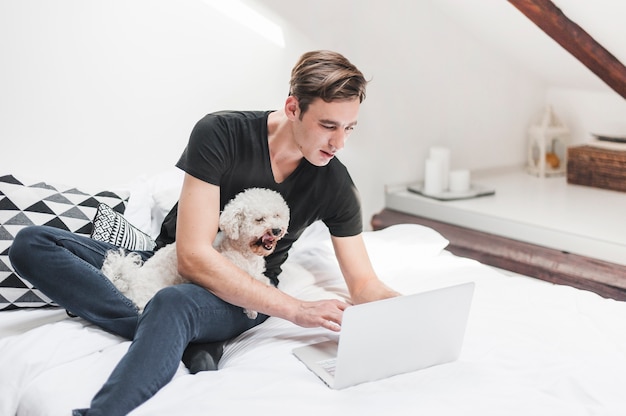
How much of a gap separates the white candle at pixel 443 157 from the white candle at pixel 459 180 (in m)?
0.04

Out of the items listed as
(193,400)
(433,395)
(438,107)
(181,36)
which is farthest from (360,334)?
(438,107)

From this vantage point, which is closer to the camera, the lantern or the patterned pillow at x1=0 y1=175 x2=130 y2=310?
the patterned pillow at x1=0 y1=175 x2=130 y2=310

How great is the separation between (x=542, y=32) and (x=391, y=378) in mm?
2097

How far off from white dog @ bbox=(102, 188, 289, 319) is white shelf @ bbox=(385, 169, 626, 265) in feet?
4.30

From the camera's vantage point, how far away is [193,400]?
58.0 inches

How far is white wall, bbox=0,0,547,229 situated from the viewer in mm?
2418

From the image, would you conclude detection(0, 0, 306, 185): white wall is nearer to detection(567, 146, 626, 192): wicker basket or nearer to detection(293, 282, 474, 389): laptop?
detection(293, 282, 474, 389): laptop

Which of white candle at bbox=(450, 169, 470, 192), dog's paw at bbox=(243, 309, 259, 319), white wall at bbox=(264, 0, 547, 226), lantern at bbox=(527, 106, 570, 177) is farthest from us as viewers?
lantern at bbox=(527, 106, 570, 177)

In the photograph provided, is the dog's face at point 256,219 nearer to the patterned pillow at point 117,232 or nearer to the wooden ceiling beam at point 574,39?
the patterned pillow at point 117,232

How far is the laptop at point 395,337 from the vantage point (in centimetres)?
151

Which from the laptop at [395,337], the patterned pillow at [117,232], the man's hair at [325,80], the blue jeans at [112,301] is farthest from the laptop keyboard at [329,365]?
the patterned pillow at [117,232]

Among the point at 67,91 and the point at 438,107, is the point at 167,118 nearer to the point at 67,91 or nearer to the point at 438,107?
the point at 67,91

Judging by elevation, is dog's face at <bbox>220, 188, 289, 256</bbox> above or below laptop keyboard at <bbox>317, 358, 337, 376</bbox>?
above

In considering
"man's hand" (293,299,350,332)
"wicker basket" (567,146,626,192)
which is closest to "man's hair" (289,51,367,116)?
"man's hand" (293,299,350,332)
